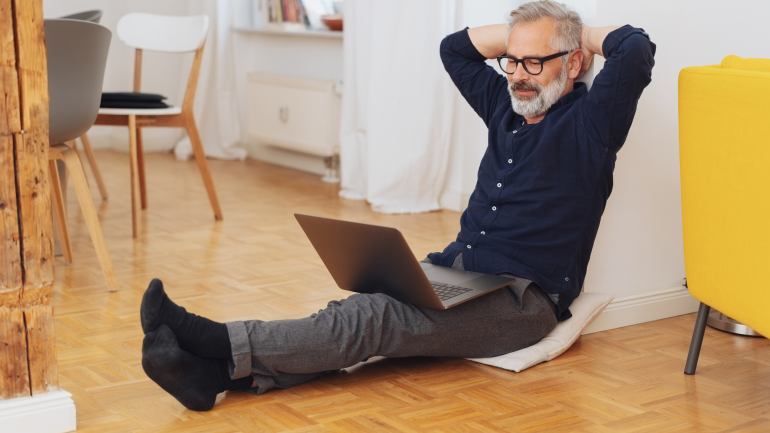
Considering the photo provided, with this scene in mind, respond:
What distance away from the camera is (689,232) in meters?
1.85

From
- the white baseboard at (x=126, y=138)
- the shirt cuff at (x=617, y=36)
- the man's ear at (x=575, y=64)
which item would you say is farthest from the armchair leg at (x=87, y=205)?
the white baseboard at (x=126, y=138)

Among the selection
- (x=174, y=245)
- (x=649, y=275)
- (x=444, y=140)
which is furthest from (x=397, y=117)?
(x=649, y=275)

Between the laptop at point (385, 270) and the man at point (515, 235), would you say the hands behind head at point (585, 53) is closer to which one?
the man at point (515, 235)

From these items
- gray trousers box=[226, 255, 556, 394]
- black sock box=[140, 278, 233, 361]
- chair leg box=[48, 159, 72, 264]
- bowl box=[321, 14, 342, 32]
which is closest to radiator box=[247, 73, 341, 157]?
bowl box=[321, 14, 342, 32]

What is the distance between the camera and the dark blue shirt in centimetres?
184

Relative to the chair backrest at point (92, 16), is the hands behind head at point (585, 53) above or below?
above

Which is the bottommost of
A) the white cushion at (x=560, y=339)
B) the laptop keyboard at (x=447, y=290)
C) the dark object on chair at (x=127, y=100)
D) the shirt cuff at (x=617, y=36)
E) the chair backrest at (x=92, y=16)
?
the white cushion at (x=560, y=339)

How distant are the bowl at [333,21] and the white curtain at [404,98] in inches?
28.9

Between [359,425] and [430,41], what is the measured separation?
8.06ft

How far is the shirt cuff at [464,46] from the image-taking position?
2207 millimetres

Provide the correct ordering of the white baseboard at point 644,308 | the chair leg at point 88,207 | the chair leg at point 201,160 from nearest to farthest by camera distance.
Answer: the white baseboard at point 644,308
the chair leg at point 88,207
the chair leg at point 201,160

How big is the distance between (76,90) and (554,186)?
1.43 metres

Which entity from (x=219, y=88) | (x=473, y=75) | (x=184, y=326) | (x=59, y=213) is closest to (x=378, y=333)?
(x=184, y=326)

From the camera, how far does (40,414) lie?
1564mm
